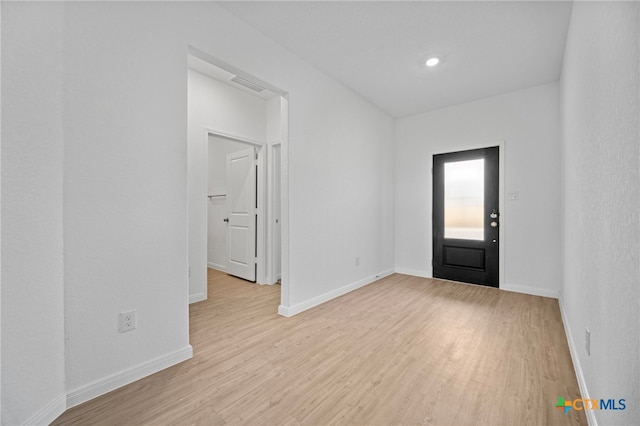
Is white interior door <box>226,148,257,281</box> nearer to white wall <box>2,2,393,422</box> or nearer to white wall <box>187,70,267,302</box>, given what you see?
white wall <box>187,70,267,302</box>

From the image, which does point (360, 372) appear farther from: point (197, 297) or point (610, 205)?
point (197, 297)

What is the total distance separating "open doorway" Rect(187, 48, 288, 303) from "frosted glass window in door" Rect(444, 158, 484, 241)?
263cm

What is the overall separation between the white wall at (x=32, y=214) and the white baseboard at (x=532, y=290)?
466 cm

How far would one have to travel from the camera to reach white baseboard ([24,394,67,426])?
1.36m

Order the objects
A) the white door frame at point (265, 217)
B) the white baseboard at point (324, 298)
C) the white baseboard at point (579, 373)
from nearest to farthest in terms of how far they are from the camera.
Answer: the white baseboard at point (579, 373)
the white baseboard at point (324, 298)
the white door frame at point (265, 217)

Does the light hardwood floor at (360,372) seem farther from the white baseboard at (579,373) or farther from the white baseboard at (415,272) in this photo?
the white baseboard at (415,272)

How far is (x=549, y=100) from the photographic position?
3.61m

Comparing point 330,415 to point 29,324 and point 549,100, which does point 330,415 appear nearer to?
point 29,324

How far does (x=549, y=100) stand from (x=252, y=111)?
13.0 feet

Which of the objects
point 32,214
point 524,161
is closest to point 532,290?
point 524,161

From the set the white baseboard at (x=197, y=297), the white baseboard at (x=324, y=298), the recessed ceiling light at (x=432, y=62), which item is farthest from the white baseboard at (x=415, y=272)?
the white baseboard at (x=197, y=297)

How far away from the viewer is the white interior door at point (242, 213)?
14.3 feet

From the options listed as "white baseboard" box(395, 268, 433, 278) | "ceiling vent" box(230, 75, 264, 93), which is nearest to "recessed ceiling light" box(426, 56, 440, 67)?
"ceiling vent" box(230, 75, 264, 93)

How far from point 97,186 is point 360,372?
2.04 meters
